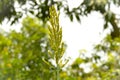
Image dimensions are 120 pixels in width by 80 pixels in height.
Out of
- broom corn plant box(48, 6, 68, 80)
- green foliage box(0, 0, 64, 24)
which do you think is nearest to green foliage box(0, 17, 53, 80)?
green foliage box(0, 0, 64, 24)

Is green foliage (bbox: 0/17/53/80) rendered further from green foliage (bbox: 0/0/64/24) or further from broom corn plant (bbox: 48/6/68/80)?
broom corn plant (bbox: 48/6/68/80)

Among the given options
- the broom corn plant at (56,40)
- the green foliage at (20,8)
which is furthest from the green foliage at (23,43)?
the broom corn plant at (56,40)

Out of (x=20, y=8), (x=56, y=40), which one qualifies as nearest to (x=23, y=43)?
(x=20, y=8)

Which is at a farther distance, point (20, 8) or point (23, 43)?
point (23, 43)

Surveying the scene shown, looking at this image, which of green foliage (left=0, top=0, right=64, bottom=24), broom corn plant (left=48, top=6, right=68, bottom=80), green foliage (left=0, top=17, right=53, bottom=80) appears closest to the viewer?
broom corn plant (left=48, top=6, right=68, bottom=80)

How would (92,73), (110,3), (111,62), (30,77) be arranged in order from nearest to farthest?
(110,3) < (30,77) < (111,62) < (92,73)

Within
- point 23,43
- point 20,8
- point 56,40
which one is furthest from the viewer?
point 23,43

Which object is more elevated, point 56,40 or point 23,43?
point 23,43

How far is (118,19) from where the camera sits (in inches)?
308

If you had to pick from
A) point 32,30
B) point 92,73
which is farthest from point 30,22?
point 92,73

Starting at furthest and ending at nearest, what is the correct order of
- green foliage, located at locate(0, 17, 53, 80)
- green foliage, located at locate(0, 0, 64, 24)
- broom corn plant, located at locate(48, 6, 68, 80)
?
1. green foliage, located at locate(0, 17, 53, 80)
2. green foliage, located at locate(0, 0, 64, 24)
3. broom corn plant, located at locate(48, 6, 68, 80)

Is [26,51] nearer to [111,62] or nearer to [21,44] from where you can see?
[21,44]

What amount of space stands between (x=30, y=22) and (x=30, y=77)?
10.1 meters

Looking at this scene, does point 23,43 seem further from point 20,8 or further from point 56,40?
point 56,40
